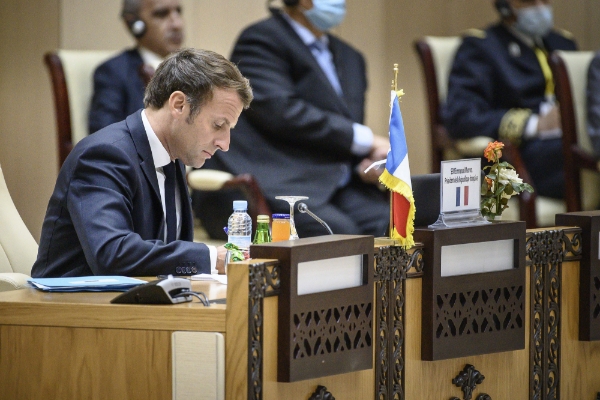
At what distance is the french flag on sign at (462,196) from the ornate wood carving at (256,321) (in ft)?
2.24

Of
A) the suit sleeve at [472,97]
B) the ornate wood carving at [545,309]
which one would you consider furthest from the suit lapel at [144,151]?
the suit sleeve at [472,97]

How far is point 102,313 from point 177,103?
0.74m

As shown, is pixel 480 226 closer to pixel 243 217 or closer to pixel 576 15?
pixel 243 217

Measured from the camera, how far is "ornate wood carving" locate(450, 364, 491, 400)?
92.8 inches

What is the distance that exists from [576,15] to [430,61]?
0.99 metres

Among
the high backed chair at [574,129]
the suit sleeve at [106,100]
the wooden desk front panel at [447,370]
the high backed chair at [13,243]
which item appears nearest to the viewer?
the wooden desk front panel at [447,370]

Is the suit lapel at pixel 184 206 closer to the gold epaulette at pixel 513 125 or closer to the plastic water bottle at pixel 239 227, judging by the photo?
the plastic water bottle at pixel 239 227

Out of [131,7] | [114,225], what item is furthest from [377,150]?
[114,225]

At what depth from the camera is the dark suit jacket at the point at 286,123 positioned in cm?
460

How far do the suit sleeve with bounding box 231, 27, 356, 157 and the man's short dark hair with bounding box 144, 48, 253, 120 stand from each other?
207cm

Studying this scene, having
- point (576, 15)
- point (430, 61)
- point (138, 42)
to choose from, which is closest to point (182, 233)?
point (138, 42)

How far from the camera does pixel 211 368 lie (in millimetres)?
1822

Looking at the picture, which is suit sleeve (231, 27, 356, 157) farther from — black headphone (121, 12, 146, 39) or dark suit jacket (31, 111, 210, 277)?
dark suit jacket (31, 111, 210, 277)

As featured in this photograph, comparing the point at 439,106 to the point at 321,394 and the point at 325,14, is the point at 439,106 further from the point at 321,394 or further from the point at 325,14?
the point at 321,394
